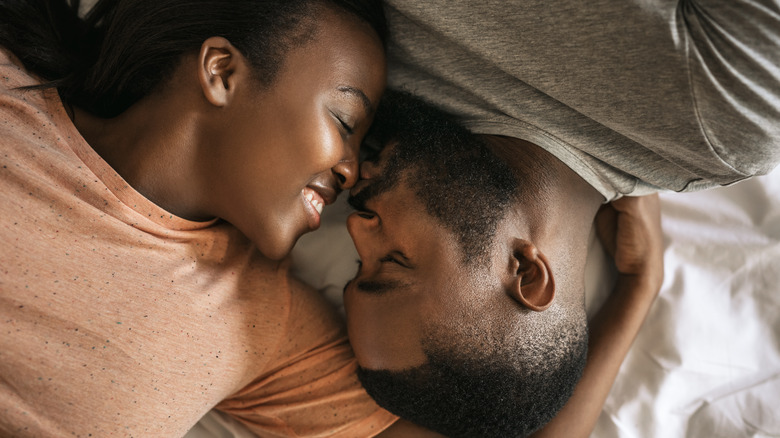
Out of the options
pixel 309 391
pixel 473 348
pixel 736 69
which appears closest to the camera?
pixel 736 69

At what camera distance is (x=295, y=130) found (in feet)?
3.55

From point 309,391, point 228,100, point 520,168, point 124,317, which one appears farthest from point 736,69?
point 124,317

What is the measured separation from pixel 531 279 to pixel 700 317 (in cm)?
62

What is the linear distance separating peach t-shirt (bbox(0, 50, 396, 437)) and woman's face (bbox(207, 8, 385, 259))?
0.16m

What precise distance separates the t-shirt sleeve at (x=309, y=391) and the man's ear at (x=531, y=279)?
45 centimetres

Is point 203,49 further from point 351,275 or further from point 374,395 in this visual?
point 374,395

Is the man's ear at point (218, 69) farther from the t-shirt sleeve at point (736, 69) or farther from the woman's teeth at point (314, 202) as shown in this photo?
the t-shirt sleeve at point (736, 69)

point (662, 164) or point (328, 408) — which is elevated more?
point (662, 164)

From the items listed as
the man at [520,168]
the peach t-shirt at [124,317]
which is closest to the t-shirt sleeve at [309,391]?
the peach t-shirt at [124,317]

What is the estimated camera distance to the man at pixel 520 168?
94cm

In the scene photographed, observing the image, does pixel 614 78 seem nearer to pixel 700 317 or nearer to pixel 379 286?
pixel 379 286

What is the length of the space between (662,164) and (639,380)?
0.59 m

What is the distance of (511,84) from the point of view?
3.82ft

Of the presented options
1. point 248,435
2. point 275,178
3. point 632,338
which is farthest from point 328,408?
point 632,338
